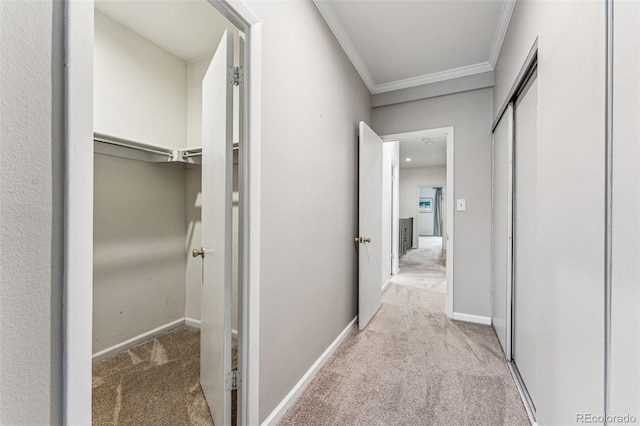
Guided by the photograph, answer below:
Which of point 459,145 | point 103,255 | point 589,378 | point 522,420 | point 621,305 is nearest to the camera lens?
point 621,305

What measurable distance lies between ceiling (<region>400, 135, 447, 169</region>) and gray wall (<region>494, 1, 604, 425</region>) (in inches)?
155

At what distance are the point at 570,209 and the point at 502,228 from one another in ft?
4.36

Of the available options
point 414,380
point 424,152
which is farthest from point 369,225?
point 424,152

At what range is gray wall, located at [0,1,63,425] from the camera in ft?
1.87

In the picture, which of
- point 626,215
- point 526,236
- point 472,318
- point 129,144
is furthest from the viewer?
point 472,318

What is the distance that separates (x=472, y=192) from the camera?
2.83 metres

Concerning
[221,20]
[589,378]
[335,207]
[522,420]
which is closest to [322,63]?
[221,20]

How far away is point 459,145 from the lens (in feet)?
9.52

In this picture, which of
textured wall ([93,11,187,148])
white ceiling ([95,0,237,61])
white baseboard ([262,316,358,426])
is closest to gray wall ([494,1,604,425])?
white baseboard ([262,316,358,426])

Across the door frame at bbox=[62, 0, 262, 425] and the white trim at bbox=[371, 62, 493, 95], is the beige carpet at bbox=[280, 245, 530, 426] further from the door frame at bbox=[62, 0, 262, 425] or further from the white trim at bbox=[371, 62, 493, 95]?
→ the white trim at bbox=[371, 62, 493, 95]

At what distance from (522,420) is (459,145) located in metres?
2.31

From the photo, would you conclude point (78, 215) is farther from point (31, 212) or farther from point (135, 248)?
point (135, 248)

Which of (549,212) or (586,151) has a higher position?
(586,151)

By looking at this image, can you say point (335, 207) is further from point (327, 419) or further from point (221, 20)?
point (221, 20)
